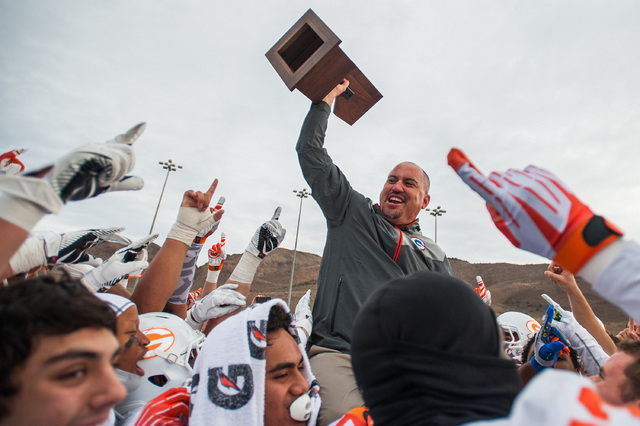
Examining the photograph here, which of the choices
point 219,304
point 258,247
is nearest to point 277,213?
point 258,247

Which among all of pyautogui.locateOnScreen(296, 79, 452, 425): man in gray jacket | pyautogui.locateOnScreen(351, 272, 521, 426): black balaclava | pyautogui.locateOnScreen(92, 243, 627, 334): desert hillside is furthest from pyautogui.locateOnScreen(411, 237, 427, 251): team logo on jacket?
pyautogui.locateOnScreen(92, 243, 627, 334): desert hillside

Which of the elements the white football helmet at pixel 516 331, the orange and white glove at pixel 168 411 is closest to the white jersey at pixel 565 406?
the orange and white glove at pixel 168 411

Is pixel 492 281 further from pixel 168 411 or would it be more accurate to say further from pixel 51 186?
pixel 51 186

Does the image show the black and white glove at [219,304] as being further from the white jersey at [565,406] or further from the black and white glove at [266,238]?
the white jersey at [565,406]

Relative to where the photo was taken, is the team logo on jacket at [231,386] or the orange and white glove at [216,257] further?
the orange and white glove at [216,257]

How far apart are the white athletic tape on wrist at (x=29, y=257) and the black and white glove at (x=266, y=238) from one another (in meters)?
2.45

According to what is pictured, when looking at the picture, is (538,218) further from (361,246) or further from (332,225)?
(332,225)

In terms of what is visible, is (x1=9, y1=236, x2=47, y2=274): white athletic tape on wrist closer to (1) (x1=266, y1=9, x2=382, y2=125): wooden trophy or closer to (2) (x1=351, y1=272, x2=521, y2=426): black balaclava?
(1) (x1=266, y1=9, x2=382, y2=125): wooden trophy

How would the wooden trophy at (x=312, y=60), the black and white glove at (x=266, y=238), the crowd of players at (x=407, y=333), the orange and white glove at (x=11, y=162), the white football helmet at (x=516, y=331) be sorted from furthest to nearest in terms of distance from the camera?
the white football helmet at (x=516, y=331) < the black and white glove at (x=266, y=238) < the orange and white glove at (x=11, y=162) < the wooden trophy at (x=312, y=60) < the crowd of players at (x=407, y=333)

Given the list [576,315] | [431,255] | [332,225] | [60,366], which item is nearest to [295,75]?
[332,225]

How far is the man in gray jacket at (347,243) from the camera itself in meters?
2.95

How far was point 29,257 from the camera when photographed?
9.62 ft

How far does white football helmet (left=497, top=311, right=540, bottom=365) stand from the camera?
5.60 m

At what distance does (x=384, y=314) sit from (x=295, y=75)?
2672 millimetres
